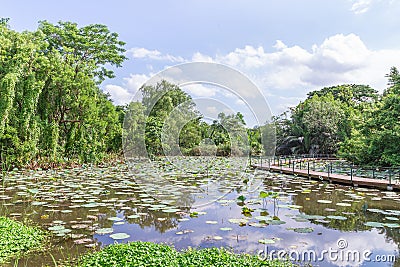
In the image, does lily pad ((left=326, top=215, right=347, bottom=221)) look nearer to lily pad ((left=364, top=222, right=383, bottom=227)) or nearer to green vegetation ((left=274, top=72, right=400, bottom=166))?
lily pad ((left=364, top=222, right=383, bottom=227))

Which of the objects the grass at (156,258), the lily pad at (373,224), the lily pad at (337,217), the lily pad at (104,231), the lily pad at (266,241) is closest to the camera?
the grass at (156,258)

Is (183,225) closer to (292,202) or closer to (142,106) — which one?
(292,202)

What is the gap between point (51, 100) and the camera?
13500 millimetres

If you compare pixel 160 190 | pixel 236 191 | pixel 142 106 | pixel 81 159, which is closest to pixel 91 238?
pixel 160 190

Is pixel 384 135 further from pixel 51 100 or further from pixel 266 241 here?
pixel 51 100

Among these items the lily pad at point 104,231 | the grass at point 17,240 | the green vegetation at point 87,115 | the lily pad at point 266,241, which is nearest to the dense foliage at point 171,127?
the green vegetation at point 87,115

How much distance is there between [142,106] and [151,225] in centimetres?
948

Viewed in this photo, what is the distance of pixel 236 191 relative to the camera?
837 cm

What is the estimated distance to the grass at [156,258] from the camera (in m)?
2.76

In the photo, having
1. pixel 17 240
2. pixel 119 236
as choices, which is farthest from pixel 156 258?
pixel 17 240

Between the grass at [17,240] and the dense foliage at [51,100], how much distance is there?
26.1ft

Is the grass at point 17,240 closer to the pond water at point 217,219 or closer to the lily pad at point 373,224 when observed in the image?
the pond water at point 217,219

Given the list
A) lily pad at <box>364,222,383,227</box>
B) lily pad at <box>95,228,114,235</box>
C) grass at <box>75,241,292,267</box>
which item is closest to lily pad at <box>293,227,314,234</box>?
lily pad at <box>364,222,383,227</box>

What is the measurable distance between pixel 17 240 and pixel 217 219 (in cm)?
287
